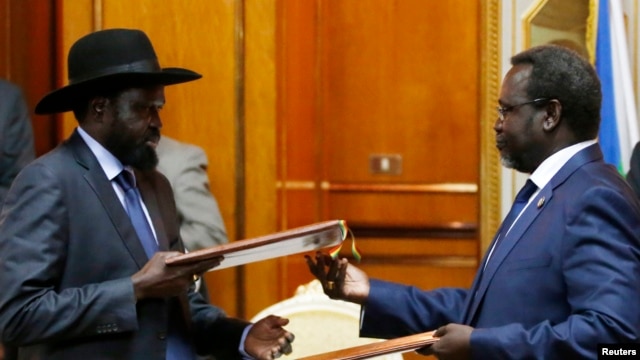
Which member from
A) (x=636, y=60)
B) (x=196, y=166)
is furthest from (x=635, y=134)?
(x=196, y=166)

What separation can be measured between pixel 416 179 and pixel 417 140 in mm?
208

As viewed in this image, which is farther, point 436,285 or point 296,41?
point 436,285

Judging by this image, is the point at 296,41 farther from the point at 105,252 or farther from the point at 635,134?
the point at 105,252

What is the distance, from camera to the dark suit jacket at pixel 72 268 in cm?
294

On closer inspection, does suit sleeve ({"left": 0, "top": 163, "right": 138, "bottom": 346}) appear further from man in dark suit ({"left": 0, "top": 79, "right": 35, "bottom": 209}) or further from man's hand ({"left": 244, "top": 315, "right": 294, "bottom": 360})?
man in dark suit ({"left": 0, "top": 79, "right": 35, "bottom": 209})

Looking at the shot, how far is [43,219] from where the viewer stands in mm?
2979

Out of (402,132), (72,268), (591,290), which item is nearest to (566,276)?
(591,290)

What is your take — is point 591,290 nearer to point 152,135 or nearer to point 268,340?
point 268,340

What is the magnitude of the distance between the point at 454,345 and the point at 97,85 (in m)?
1.16

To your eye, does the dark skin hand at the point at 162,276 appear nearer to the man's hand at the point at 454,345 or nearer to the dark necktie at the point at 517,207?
the man's hand at the point at 454,345

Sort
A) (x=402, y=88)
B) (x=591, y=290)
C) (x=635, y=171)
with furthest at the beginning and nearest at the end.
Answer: (x=402, y=88) < (x=635, y=171) < (x=591, y=290)

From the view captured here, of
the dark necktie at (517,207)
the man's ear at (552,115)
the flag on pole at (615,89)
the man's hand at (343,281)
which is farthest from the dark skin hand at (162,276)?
the flag on pole at (615,89)

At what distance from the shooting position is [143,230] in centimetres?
320

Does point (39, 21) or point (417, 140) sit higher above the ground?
point (39, 21)
